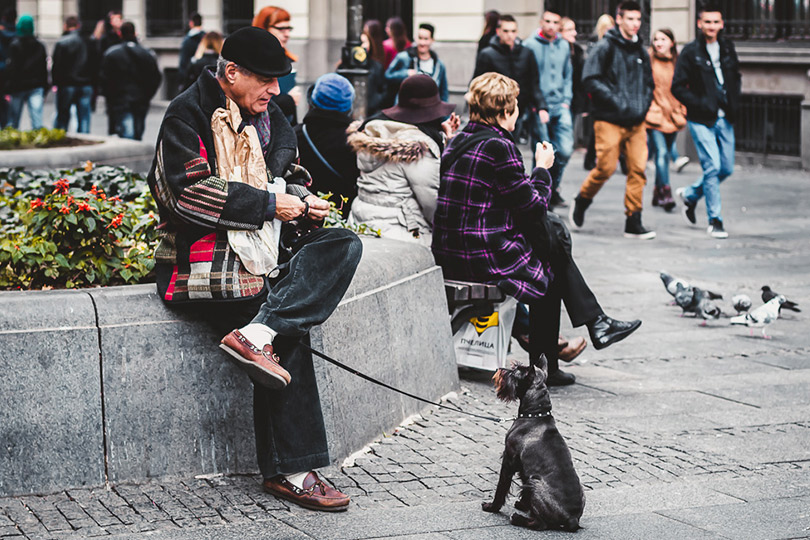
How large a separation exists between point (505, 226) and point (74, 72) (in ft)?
38.7

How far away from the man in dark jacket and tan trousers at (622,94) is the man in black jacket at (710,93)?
1.31 feet

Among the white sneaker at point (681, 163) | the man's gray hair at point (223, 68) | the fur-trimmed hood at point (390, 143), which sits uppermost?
the man's gray hair at point (223, 68)

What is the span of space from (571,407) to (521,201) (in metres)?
1.02

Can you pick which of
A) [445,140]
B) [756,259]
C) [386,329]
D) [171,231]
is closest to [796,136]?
[756,259]

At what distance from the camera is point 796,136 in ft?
51.5

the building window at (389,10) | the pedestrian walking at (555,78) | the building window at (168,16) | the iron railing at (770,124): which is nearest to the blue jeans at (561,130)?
the pedestrian walking at (555,78)

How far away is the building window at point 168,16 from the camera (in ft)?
84.4

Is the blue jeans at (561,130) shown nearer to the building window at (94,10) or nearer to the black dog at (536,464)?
the black dog at (536,464)

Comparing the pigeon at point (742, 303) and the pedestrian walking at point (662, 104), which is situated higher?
the pedestrian walking at point (662, 104)

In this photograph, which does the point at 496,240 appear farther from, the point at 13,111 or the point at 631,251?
the point at 13,111

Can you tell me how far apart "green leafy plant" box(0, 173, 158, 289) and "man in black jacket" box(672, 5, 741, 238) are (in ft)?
22.5

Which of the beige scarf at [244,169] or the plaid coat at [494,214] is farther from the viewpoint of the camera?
the plaid coat at [494,214]

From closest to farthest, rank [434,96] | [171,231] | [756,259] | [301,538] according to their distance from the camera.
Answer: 1. [301,538]
2. [171,231]
3. [434,96]
4. [756,259]

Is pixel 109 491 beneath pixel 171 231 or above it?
beneath
